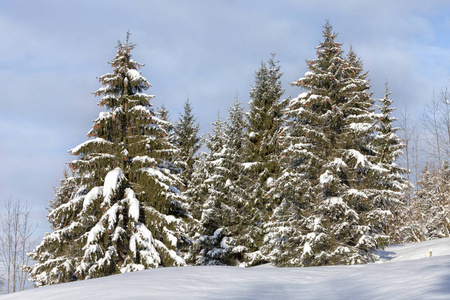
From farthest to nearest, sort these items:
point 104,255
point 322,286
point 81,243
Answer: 1. point 81,243
2. point 104,255
3. point 322,286

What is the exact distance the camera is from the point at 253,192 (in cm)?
2142

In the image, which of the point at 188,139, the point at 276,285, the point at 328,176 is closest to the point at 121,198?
the point at 328,176

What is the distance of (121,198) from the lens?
1538 centimetres

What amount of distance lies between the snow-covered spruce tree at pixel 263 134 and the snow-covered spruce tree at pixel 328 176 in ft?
13.2

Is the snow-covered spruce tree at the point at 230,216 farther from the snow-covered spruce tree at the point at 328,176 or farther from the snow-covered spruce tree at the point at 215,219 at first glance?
the snow-covered spruce tree at the point at 328,176

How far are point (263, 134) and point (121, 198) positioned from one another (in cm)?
1034

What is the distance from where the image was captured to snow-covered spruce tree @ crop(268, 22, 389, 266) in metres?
15.2

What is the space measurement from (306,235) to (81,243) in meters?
9.53

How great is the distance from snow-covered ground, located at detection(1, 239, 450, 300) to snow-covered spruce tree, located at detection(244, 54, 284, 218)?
42.8 feet

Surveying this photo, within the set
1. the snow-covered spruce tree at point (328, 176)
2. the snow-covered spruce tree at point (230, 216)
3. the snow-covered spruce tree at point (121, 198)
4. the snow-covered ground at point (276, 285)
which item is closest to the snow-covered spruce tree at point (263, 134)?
the snow-covered spruce tree at point (230, 216)

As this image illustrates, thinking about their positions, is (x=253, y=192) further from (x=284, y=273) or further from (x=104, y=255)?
(x=284, y=273)

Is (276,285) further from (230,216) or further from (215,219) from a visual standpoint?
(215,219)

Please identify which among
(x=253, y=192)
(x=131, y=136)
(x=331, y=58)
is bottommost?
(x=253, y=192)

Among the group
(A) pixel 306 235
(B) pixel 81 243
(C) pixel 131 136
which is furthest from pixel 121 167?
(A) pixel 306 235
